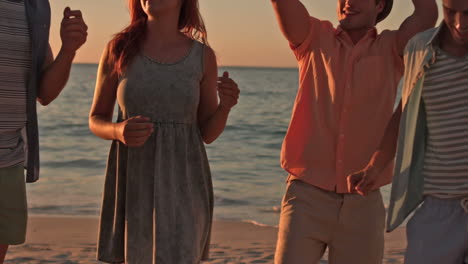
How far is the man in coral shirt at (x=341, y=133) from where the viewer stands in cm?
413

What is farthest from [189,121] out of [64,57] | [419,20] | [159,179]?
[419,20]

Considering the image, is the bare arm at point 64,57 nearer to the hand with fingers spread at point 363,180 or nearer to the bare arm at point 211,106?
the bare arm at point 211,106

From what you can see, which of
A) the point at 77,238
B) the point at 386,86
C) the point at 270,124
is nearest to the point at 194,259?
A: the point at 386,86

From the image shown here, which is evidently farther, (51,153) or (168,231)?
(51,153)

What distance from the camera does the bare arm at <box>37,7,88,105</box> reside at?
4.01 metres

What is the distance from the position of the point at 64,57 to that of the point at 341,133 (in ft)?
4.42

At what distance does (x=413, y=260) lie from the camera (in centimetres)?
347

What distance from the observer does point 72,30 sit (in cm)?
401

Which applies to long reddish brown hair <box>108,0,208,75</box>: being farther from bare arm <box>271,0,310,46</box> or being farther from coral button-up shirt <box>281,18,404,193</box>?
coral button-up shirt <box>281,18,404,193</box>

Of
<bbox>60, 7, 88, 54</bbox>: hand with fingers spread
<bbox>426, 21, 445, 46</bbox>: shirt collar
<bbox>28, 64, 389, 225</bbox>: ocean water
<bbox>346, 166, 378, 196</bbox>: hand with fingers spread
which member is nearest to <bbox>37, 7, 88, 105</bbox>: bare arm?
<bbox>60, 7, 88, 54</bbox>: hand with fingers spread

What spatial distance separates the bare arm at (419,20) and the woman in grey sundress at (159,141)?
83cm

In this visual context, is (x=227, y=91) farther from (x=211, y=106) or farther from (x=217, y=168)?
(x=217, y=168)

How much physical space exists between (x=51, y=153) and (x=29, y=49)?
45.4 ft

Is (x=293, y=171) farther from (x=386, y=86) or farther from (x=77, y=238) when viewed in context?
(x=77, y=238)
